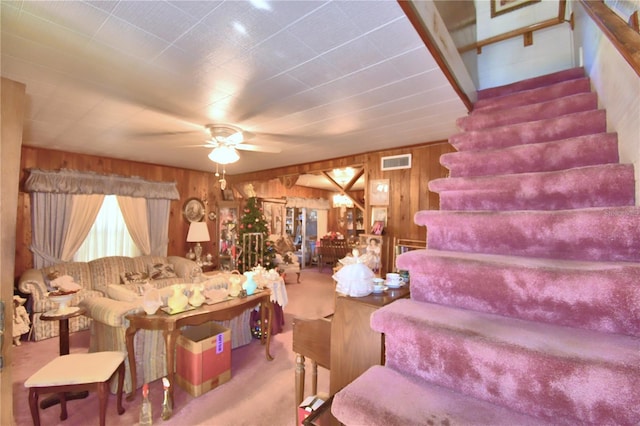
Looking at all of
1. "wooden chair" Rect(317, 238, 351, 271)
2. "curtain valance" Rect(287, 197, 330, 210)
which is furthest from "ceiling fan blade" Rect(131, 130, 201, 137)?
"wooden chair" Rect(317, 238, 351, 271)

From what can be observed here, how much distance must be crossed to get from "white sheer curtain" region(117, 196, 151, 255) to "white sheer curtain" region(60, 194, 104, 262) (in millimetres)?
362

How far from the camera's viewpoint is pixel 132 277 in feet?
14.4

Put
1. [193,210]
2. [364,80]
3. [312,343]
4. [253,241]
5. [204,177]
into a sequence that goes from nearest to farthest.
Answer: [312,343] < [364,80] < [253,241] < [193,210] < [204,177]

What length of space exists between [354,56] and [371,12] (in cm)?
35

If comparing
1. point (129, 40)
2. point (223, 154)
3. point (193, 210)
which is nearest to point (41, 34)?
point (129, 40)

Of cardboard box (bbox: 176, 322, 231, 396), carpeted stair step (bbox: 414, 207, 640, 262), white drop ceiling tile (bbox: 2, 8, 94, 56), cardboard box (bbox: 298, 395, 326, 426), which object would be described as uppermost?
white drop ceiling tile (bbox: 2, 8, 94, 56)

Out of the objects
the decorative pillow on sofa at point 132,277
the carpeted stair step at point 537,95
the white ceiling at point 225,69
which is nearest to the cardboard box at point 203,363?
the white ceiling at point 225,69

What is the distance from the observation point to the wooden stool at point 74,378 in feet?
5.53

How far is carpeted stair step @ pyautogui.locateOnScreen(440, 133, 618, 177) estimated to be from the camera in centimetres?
141

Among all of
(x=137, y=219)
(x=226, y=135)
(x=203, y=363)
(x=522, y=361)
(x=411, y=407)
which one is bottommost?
(x=203, y=363)

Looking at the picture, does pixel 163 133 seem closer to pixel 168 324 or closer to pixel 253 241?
pixel 168 324

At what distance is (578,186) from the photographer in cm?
127

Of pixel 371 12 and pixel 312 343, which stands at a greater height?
pixel 371 12

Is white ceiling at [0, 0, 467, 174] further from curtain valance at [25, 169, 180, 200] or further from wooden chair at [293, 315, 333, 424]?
wooden chair at [293, 315, 333, 424]
